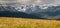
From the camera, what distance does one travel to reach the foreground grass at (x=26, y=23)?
104 cm

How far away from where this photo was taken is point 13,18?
3.77 ft

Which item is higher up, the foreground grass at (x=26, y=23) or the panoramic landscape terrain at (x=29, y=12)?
the panoramic landscape terrain at (x=29, y=12)

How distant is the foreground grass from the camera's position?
3.41ft

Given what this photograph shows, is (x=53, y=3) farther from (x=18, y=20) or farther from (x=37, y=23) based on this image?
(x=18, y=20)

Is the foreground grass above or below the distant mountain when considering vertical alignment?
below

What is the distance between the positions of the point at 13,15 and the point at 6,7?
0.09 meters

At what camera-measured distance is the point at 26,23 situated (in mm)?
1082

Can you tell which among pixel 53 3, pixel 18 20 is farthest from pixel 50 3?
pixel 18 20

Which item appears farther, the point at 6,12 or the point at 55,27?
the point at 6,12

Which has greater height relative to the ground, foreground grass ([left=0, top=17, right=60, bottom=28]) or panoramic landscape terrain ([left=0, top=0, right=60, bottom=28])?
panoramic landscape terrain ([left=0, top=0, right=60, bottom=28])

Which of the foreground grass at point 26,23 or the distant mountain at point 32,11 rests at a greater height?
the distant mountain at point 32,11

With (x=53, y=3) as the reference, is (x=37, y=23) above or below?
below

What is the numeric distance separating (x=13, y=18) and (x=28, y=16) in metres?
0.13

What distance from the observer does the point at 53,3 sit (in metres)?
1.11
